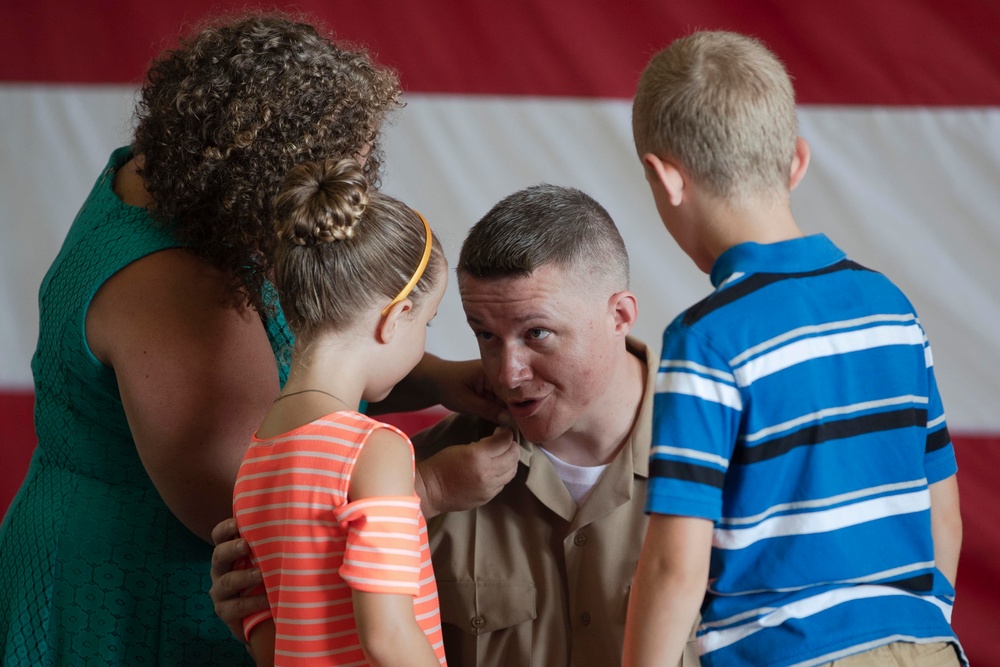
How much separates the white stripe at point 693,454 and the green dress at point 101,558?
0.55 metres

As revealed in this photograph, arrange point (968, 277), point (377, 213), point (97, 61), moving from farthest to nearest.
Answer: point (97, 61) < point (968, 277) < point (377, 213)

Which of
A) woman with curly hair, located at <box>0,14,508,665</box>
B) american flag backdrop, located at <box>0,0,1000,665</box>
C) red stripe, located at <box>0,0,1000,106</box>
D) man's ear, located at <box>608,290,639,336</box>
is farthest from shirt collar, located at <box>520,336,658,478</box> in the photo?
red stripe, located at <box>0,0,1000,106</box>

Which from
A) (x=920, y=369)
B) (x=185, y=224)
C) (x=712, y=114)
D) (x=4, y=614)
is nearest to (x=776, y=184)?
(x=712, y=114)

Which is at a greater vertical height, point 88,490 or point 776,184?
point 776,184

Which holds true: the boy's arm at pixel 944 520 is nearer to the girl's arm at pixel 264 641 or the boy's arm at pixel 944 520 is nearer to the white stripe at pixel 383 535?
the white stripe at pixel 383 535

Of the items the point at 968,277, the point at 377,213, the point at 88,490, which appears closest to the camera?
the point at 377,213

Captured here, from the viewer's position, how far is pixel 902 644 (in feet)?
3.11

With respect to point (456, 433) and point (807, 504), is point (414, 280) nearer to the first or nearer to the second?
point (807, 504)

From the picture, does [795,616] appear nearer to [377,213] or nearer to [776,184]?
[776,184]

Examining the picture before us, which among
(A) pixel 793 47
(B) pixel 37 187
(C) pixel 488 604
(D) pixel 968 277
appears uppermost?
(A) pixel 793 47

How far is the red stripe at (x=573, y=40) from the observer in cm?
222

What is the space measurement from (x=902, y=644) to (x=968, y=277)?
1515mm

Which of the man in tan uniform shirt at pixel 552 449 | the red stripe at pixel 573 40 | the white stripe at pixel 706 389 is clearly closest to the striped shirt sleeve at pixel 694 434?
the white stripe at pixel 706 389

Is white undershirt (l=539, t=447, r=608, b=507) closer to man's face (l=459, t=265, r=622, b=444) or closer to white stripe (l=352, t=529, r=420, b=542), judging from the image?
man's face (l=459, t=265, r=622, b=444)
